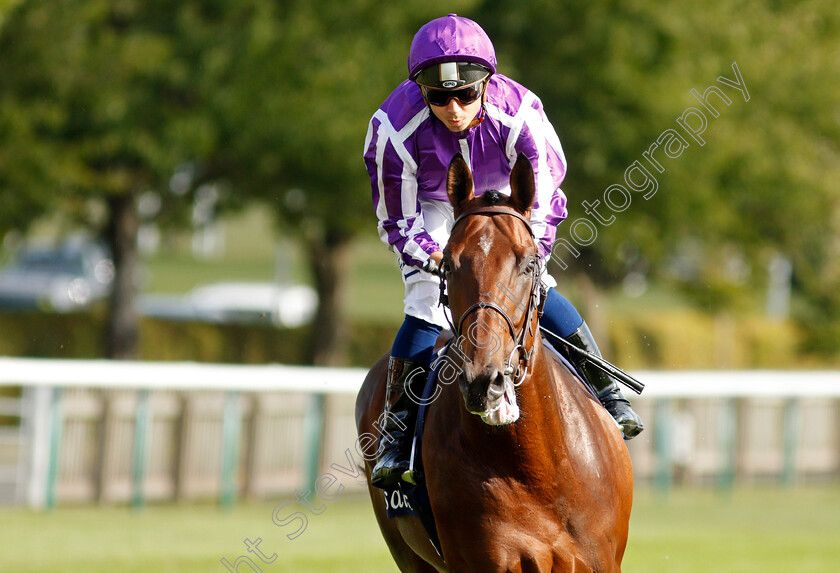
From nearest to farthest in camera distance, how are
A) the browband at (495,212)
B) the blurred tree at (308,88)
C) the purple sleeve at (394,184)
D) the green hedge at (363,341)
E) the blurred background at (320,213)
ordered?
the browband at (495,212), the purple sleeve at (394,184), the blurred background at (320,213), the blurred tree at (308,88), the green hedge at (363,341)

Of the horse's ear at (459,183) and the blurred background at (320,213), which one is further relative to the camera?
the blurred background at (320,213)

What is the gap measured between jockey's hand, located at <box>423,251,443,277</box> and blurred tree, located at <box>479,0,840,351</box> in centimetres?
1144

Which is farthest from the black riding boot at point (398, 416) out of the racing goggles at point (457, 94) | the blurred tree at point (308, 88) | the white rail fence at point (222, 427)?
the blurred tree at point (308, 88)

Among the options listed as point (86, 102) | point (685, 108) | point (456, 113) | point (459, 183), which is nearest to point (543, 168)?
point (456, 113)

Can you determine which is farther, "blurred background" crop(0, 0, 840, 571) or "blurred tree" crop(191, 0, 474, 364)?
"blurred tree" crop(191, 0, 474, 364)

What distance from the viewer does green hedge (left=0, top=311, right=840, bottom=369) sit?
52.1ft

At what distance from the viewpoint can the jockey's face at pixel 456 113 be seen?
3920mm

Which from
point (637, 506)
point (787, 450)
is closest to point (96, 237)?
point (637, 506)

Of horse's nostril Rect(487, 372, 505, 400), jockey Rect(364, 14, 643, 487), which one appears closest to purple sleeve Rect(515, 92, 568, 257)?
jockey Rect(364, 14, 643, 487)

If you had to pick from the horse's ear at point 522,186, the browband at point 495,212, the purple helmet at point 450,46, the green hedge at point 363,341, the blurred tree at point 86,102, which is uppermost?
the blurred tree at point 86,102

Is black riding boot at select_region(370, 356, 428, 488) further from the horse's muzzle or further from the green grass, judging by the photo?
the green grass

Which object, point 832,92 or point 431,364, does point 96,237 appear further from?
point 431,364

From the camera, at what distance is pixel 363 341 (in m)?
18.7

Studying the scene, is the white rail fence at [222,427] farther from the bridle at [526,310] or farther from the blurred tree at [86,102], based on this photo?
the bridle at [526,310]
